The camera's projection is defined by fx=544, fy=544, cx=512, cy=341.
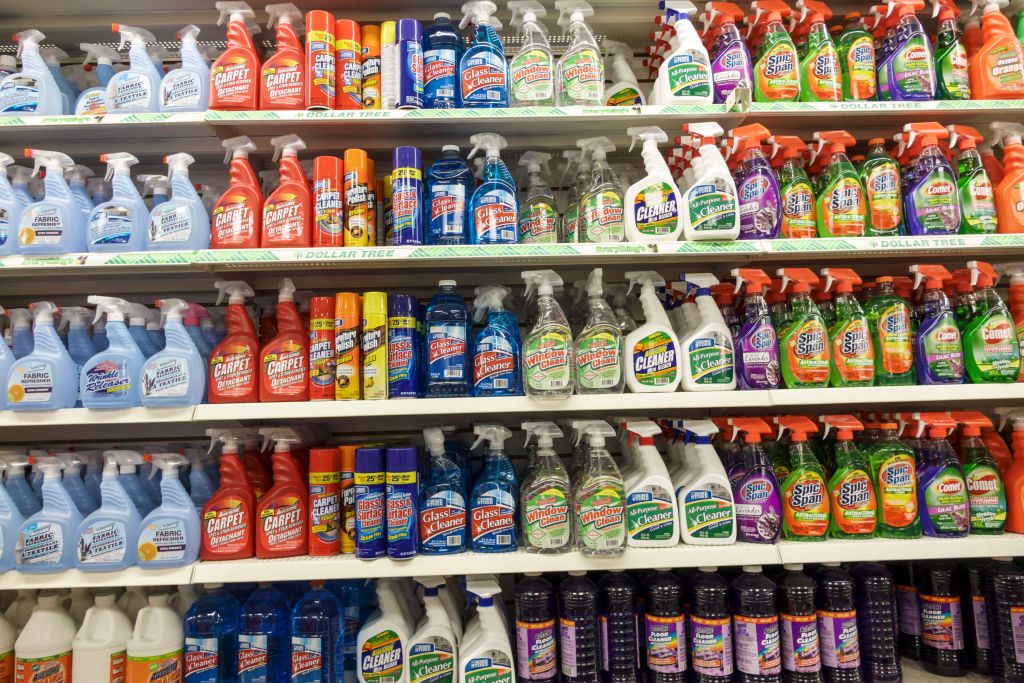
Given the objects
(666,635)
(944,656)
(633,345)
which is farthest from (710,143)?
(944,656)

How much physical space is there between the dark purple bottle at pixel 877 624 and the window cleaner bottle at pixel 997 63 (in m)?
1.64

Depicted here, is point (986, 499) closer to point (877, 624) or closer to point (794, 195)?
point (877, 624)

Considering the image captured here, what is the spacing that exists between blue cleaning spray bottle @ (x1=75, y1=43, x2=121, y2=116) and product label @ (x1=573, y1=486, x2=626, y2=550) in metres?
1.92

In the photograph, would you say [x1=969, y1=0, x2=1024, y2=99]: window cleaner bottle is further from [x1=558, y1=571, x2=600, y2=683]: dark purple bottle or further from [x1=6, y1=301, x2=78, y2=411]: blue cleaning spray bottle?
[x1=6, y1=301, x2=78, y2=411]: blue cleaning spray bottle

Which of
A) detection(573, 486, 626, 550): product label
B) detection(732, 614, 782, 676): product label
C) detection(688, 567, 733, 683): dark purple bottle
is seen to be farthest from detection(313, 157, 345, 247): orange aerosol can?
detection(732, 614, 782, 676): product label

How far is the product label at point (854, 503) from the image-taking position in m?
1.66

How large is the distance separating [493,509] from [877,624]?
124cm

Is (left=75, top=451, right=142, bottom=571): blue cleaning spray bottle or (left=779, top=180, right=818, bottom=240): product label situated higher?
(left=779, top=180, right=818, bottom=240): product label

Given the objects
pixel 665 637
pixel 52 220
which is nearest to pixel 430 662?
pixel 665 637

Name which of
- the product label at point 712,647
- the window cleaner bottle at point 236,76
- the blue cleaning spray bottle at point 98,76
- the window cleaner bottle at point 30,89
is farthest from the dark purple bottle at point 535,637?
the window cleaner bottle at point 30,89

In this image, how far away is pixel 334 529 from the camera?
5.26 feet

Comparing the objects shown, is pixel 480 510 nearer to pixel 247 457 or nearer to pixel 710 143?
pixel 247 457

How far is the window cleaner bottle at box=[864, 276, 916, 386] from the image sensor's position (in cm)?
174

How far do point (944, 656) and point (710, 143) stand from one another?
1.78 meters
